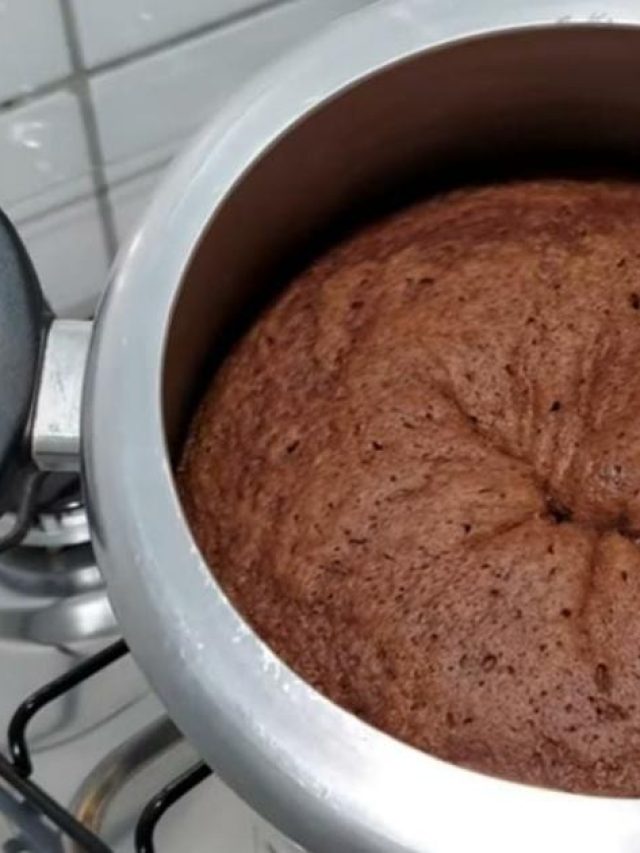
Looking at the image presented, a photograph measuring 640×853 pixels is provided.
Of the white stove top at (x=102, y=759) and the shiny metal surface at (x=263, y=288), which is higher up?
the shiny metal surface at (x=263, y=288)

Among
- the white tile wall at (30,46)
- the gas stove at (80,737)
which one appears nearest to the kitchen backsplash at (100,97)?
the white tile wall at (30,46)

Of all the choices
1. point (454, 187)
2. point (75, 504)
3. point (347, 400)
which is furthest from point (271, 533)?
point (75, 504)

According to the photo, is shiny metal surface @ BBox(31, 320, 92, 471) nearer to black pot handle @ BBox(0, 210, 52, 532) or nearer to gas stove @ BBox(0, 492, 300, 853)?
black pot handle @ BBox(0, 210, 52, 532)

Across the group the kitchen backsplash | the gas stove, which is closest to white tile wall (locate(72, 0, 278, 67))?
the kitchen backsplash

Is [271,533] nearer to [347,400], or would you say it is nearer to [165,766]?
[347,400]

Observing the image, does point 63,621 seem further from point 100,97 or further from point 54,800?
point 100,97

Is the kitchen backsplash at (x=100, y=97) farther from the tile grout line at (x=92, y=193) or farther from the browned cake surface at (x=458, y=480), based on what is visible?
the browned cake surface at (x=458, y=480)
